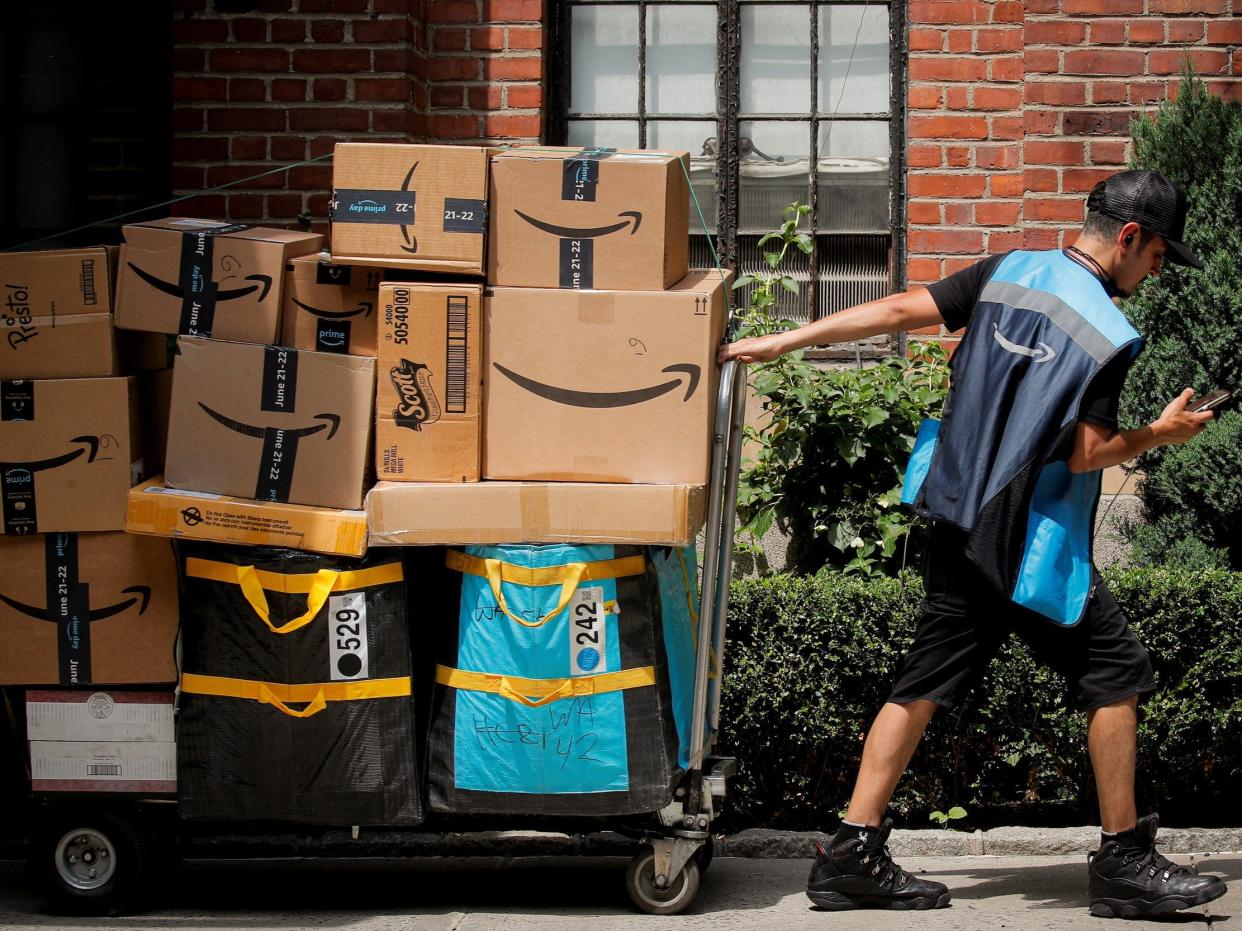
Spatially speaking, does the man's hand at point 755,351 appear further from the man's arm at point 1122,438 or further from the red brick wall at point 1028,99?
the red brick wall at point 1028,99

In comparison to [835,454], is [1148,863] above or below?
below

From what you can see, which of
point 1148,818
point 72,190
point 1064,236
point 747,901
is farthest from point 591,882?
point 72,190

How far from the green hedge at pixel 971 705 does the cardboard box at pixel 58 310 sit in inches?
79.2

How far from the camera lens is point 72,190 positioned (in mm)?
6629

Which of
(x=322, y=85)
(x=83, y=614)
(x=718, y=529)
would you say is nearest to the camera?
(x=718, y=529)

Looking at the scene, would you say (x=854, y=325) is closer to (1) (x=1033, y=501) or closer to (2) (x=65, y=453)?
(1) (x=1033, y=501)

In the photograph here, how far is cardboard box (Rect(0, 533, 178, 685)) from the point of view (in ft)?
13.9

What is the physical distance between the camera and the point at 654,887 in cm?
418

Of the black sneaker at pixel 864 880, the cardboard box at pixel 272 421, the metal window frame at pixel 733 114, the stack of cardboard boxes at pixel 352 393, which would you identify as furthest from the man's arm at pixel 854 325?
the metal window frame at pixel 733 114

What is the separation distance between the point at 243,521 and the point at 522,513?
72cm

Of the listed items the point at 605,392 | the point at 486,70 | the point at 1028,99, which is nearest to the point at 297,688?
the point at 605,392

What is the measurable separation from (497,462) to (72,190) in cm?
344

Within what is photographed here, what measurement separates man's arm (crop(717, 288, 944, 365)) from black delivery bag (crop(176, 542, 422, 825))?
105cm

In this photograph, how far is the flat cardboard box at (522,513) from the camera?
3932 millimetres
